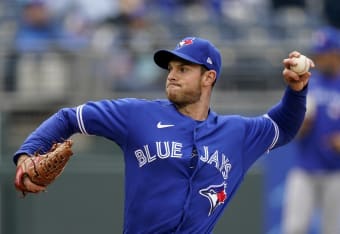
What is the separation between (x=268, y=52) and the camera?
1064 cm

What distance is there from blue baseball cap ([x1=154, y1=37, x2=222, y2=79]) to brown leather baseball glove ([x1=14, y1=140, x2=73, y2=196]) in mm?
735

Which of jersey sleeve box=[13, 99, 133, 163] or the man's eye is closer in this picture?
jersey sleeve box=[13, 99, 133, 163]

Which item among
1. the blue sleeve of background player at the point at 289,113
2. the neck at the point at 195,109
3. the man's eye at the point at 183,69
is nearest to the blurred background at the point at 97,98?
the blue sleeve of background player at the point at 289,113

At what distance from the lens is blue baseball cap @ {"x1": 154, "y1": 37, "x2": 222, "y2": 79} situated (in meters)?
5.27

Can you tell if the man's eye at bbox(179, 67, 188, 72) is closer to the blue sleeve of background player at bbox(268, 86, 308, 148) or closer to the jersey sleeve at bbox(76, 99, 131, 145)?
the jersey sleeve at bbox(76, 99, 131, 145)

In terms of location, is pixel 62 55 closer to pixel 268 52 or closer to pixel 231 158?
pixel 268 52

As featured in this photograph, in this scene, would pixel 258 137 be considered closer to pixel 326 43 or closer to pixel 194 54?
pixel 194 54

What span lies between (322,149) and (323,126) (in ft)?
0.70

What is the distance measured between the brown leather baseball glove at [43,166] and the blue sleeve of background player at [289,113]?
136 cm

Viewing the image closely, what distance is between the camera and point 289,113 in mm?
5715

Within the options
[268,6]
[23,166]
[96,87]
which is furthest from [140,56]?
[23,166]

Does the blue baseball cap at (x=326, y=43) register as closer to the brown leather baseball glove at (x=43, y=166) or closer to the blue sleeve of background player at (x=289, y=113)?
the blue sleeve of background player at (x=289, y=113)

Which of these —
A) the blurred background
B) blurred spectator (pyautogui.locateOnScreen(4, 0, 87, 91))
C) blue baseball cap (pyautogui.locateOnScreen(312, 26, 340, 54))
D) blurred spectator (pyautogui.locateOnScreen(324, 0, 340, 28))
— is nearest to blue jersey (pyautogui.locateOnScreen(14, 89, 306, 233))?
blue baseball cap (pyautogui.locateOnScreen(312, 26, 340, 54))

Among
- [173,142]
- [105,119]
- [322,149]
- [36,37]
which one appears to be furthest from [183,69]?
[36,37]
